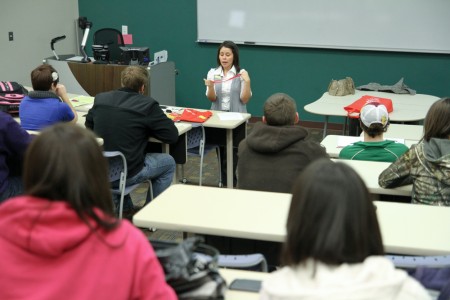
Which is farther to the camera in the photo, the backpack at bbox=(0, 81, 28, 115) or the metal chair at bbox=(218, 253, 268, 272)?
the backpack at bbox=(0, 81, 28, 115)

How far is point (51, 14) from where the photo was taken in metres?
8.23

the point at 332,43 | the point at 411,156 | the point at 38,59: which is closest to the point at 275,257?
the point at 411,156

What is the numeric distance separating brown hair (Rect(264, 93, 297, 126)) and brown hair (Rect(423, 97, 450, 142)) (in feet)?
2.31

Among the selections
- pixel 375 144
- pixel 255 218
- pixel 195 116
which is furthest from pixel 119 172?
pixel 255 218

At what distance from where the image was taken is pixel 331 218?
149cm

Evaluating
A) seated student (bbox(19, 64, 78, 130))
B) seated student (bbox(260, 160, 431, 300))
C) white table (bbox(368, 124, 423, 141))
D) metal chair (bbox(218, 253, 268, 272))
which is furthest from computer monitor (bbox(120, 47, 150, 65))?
seated student (bbox(260, 160, 431, 300))

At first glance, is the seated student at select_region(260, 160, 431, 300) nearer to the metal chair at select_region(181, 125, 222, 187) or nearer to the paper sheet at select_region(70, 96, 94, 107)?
the metal chair at select_region(181, 125, 222, 187)

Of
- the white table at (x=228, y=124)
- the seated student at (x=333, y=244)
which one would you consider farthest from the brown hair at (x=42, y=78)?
the seated student at (x=333, y=244)

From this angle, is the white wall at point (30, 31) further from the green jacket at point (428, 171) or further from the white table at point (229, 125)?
the green jacket at point (428, 171)

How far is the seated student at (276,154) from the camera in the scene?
3154 millimetres

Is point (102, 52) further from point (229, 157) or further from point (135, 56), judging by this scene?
point (229, 157)

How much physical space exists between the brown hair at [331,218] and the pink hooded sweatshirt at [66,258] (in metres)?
0.40

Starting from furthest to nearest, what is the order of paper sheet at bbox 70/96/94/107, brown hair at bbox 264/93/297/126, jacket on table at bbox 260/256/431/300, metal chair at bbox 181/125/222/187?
paper sheet at bbox 70/96/94/107 → metal chair at bbox 181/125/222/187 → brown hair at bbox 264/93/297/126 → jacket on table at bbox 260/256/431/300

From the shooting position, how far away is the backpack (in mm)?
5020
